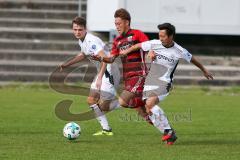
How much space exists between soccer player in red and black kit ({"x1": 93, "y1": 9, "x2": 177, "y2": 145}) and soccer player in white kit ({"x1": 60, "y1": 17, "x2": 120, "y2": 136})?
572mm

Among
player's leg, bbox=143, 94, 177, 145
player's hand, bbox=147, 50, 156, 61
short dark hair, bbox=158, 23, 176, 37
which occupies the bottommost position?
player's leg, bbox=143, 94, 177, 145

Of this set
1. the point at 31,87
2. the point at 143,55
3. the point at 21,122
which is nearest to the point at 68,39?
the point at 31,87

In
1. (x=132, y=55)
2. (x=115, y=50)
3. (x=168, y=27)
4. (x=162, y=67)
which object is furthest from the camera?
(x=115, y=50)

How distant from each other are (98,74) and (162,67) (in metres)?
1.50

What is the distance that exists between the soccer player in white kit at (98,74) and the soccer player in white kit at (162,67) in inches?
47.4

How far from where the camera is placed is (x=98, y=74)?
13.3 meters

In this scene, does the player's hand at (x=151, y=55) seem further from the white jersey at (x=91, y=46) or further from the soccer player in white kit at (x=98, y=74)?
the white jersey at (x=91, y=46)

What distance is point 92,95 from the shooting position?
1390 centimetres

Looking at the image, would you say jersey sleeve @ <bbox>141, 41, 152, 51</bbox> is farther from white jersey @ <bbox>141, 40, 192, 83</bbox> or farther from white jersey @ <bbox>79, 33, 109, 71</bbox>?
white jersey @ <bbox>79, 33, 109, 71</bbox>

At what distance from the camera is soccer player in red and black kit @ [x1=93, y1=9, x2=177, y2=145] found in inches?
493

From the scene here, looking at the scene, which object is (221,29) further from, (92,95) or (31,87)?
(92,95)

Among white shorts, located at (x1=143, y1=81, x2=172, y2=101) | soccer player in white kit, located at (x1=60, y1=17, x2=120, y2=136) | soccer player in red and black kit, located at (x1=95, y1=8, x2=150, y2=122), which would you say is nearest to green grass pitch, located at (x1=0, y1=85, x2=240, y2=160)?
soccer player in white kit, located at (x1=60, y1=17, x2=120, y2=136)

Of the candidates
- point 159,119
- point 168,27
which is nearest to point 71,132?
point 159,119

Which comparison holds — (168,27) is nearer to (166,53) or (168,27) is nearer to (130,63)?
(166,53)
